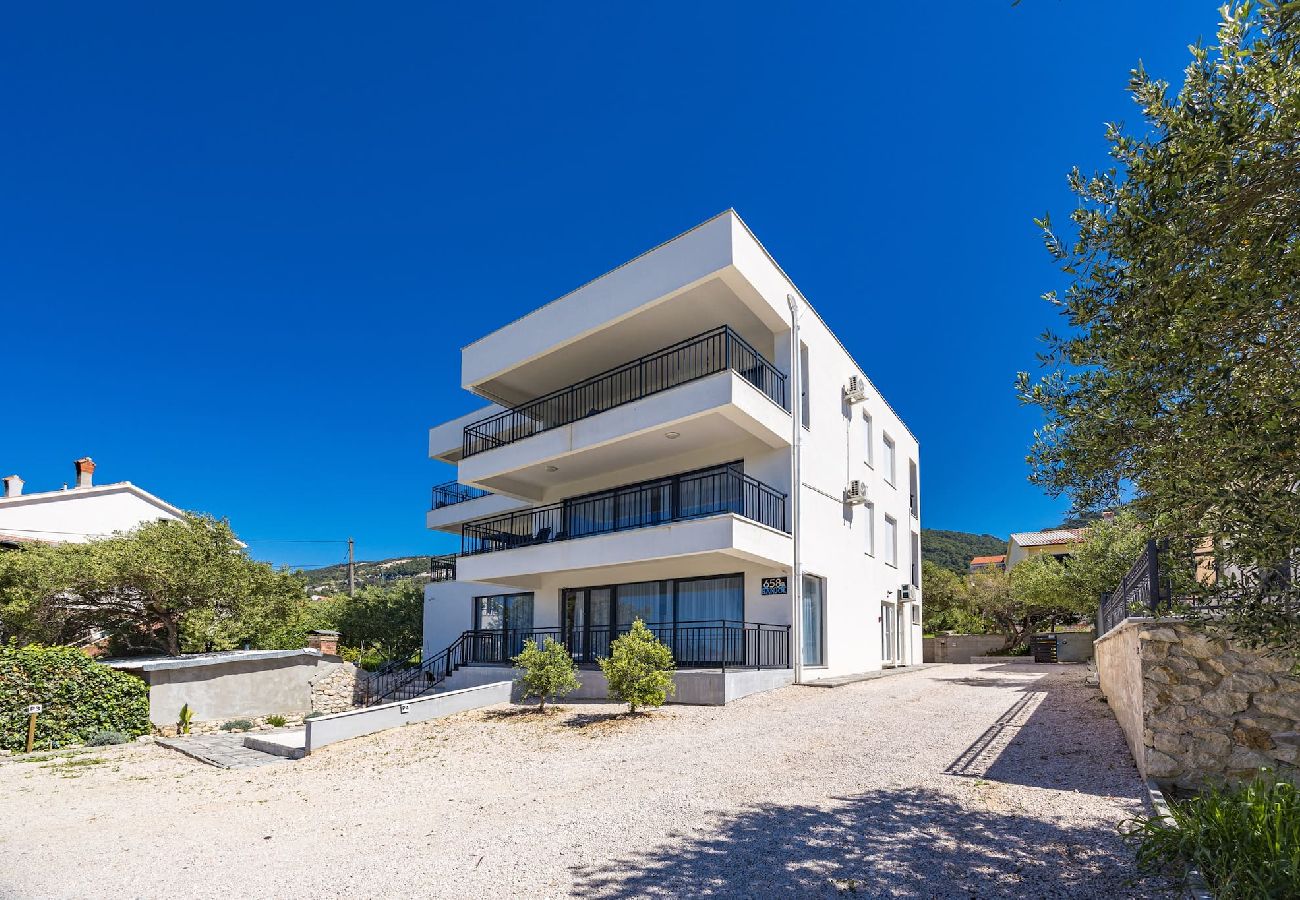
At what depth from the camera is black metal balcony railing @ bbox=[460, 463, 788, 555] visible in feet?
56.1

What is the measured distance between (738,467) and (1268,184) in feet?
45.0

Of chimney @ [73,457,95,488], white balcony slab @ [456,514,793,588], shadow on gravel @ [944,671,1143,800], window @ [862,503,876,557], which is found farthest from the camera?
chimney @ [73,457,95,488]

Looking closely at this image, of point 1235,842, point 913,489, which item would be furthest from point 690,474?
point 913,489

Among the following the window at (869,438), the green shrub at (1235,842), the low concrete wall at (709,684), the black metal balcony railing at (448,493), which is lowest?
the low concrete wall at (709,684)

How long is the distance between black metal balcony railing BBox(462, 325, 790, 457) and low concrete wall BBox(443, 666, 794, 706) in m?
6.38

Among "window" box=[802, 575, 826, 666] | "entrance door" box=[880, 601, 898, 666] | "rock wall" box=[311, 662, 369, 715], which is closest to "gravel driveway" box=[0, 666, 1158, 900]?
"window" box=[802, 575, 826, 666]

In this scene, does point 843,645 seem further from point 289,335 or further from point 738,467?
point 289,335

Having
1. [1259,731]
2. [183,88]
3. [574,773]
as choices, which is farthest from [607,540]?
[183,88]

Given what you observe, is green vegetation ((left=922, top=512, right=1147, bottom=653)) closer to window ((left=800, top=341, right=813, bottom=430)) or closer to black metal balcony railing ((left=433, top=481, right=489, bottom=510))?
window ((left=800, top=341, right=813, bottom=430))

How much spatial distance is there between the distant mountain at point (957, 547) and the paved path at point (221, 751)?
187ft

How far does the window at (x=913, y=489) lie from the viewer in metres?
29.0

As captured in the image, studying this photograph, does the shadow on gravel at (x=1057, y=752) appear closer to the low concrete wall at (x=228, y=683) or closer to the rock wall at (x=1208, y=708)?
the rock wall at (x=1208, y=708)

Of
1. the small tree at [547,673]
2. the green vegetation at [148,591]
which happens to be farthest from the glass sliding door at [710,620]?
the green vegetation at [148,591]

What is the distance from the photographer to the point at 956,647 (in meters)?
33.8
